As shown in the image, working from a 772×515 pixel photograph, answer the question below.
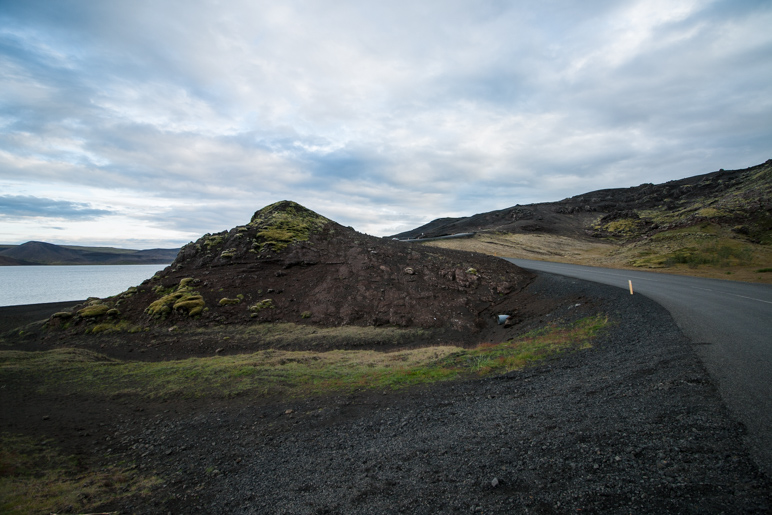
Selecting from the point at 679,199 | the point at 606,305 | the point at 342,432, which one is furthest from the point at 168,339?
the point at 679,199

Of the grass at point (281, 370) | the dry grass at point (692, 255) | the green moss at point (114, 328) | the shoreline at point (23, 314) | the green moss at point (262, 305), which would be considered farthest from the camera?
the shoreline at point (23, 314)

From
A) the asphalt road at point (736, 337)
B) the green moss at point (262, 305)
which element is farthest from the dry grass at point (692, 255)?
the green moss at point (262, 305)

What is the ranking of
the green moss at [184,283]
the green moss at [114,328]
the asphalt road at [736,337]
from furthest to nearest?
the green moss at [184,283] → the green moss at [114,328] → the asphalt road at [736,337]

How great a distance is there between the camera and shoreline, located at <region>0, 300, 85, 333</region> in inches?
908

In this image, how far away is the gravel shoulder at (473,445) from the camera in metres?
3.63

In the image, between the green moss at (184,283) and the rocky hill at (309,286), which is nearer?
the rocky hill at (309,286)

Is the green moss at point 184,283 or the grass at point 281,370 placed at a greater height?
the green moss at point 184,283

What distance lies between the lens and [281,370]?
36.6 ft

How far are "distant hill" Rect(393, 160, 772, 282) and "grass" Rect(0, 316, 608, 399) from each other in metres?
16.6

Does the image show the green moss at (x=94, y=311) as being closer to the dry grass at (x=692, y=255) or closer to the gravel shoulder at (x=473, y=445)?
the gravel shoulder at (x=473, y=445)

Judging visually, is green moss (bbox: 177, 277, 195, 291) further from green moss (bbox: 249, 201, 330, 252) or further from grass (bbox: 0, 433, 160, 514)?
grass (bbox: 0, 433, 160, 514)

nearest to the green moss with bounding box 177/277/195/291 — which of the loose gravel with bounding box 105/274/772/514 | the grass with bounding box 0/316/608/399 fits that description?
the grass with bounding box 0/316/608/399

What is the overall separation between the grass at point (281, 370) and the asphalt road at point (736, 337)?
2764 millimetres

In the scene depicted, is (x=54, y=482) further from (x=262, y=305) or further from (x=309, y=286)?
(x=309, y=286)
